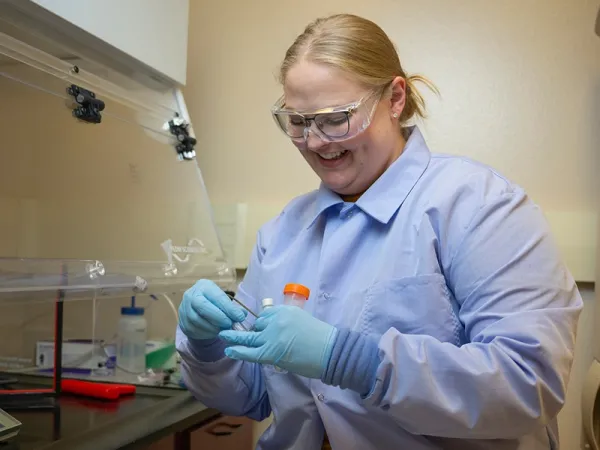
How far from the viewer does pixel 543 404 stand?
87 cm

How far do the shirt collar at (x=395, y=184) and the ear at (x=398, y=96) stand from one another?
7 centimetres

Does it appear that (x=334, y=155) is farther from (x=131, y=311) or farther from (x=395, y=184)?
(x=131, y=311)

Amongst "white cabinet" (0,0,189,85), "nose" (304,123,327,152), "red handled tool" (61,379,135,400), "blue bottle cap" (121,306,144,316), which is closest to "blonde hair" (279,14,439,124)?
"nose" (304,123,327,152)

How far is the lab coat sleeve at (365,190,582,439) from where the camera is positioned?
0.83m

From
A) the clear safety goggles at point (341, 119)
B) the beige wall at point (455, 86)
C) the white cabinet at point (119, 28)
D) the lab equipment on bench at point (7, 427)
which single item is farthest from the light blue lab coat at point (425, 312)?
the beige wall at point (455, 86)

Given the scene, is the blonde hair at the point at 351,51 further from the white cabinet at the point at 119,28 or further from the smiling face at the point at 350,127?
the white cabinet at the point at 119,28

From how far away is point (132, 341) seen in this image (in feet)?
6.39

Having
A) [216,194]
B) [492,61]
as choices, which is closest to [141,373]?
[216,194]

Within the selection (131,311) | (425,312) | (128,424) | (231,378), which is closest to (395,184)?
(425,312)

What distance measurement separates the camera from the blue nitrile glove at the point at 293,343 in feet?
2.93

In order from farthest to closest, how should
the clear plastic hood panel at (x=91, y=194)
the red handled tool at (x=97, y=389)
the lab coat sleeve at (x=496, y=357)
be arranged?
the red handled tool at (x=97, y=389) → the clear plastic hood panel at (x=91, y=194) → the lab coat sleeve at (x=496, y=357)

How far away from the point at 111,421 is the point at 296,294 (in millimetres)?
638

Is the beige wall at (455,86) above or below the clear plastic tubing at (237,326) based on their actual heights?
above

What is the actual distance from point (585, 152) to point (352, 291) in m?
1.18
